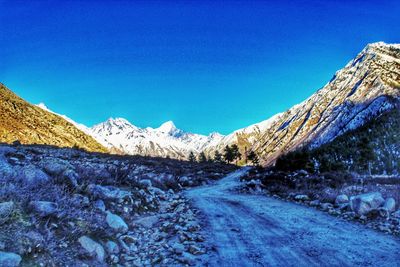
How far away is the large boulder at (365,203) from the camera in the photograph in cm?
1326

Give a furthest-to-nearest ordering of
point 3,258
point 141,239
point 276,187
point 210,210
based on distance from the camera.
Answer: point 276,187 < point 210,210 < point 141,239 < point 3,258

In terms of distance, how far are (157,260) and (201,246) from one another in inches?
61.4

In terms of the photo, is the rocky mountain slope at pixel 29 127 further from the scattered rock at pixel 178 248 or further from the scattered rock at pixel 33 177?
the scattered rock at pixel 178 248

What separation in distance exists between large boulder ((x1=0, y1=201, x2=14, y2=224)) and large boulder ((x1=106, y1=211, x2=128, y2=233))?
10.6 ft

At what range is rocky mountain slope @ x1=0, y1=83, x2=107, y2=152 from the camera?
130 meters

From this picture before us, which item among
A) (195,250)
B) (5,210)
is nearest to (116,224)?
(195,250)

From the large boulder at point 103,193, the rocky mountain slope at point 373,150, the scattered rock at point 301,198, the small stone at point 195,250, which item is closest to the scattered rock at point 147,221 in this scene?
the large boulder at point 103,193

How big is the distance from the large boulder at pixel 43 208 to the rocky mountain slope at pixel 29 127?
123378 mm

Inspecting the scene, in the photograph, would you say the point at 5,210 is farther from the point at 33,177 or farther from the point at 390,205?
the point at 390,205

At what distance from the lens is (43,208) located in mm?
8305

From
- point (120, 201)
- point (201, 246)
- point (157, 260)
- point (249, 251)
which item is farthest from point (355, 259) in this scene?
point (120, 201)

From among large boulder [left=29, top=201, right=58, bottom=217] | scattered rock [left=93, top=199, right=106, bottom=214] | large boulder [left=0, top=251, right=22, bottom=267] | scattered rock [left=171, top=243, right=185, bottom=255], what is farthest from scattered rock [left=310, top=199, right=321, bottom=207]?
large boulder [left=0, top=251, right=22, bottom=267]

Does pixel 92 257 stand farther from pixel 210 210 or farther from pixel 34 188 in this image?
pixel 210 210

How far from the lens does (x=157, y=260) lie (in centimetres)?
830
